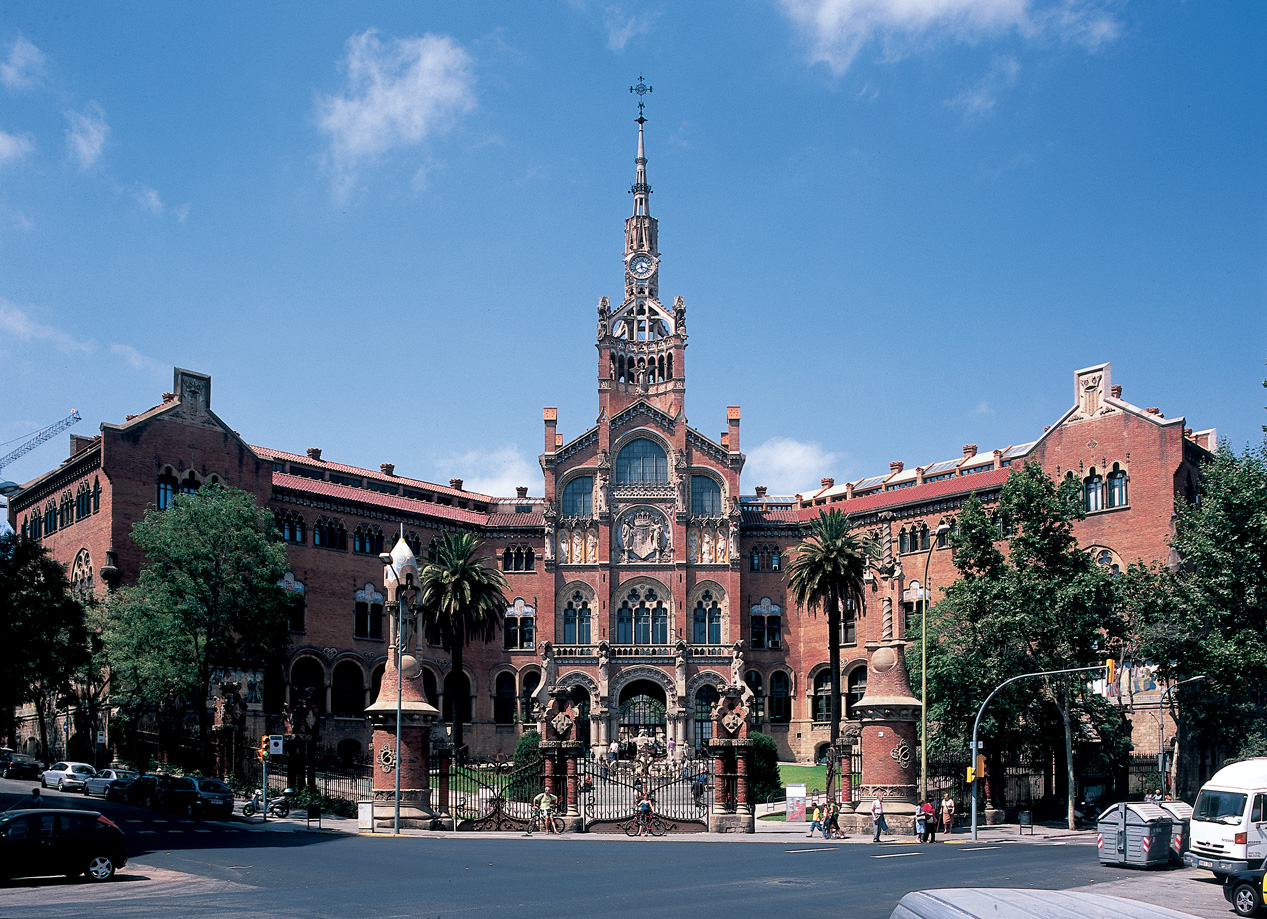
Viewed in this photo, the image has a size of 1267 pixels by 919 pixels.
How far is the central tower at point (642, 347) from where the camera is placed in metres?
80.4

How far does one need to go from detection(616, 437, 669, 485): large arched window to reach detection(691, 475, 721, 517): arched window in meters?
1.93

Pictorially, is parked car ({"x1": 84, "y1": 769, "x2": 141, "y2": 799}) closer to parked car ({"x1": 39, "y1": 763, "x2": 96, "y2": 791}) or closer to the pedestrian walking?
parked car ({"x1": 39, "y1": 763, "x2": 96, "y2": 791})

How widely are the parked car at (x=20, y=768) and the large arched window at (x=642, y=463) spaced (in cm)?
3630

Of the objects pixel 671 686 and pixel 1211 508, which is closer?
pixel 1211 508

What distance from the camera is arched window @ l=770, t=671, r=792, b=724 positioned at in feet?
241

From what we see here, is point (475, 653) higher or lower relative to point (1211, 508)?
lower

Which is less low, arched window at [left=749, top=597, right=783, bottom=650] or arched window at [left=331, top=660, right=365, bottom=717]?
arched window at [left=749, top=597, right=783, bottom=650]

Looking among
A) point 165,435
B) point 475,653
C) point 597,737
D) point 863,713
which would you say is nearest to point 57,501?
point 165,435

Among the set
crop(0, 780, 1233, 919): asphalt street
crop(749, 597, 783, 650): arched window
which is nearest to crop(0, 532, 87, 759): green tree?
crop(0, 780, 1233, 919): asphalt street

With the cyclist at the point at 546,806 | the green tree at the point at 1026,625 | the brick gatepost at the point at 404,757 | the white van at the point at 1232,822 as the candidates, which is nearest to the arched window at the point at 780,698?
the green tree at the point at 1026,625

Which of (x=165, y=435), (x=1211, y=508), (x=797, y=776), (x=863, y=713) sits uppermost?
(x=165, y=435)

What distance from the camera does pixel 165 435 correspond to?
60.4 metres

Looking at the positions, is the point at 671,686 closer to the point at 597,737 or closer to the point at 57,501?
the point at 597,737

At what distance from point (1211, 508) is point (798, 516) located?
3360cm
